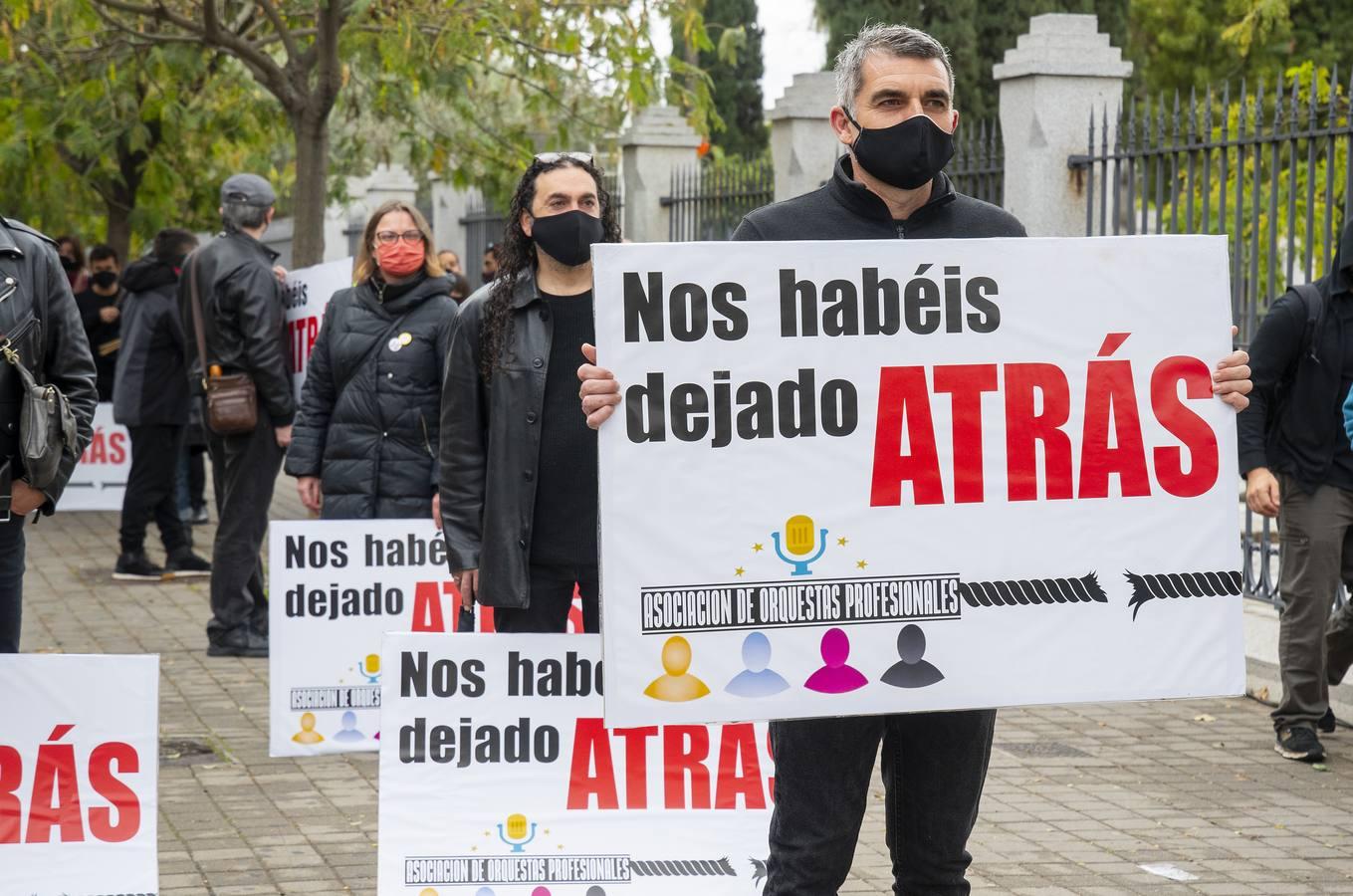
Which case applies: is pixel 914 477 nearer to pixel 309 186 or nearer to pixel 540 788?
pixel 540 788

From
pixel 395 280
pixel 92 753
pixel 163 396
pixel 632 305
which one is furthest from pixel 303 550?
pixel 163 396

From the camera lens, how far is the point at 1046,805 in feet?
21.2

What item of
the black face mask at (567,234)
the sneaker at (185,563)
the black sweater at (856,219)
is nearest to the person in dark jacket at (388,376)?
the black face mask at (567,234)

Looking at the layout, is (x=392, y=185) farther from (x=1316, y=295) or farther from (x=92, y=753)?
(x=92, y=753)

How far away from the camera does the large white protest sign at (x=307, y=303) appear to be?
27.6ft

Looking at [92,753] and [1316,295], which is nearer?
Result: [92,753]

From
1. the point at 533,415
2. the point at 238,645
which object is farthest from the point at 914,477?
the point at 238,645

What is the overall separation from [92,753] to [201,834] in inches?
55.8

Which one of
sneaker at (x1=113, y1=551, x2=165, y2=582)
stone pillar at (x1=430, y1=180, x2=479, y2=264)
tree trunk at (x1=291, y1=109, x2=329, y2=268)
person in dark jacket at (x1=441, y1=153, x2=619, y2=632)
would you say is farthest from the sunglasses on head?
stone pillar at (x1=430, y1=180, x2=479, y2=264)

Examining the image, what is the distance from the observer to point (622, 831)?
15.4 feet

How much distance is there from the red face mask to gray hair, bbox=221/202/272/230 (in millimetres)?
2023

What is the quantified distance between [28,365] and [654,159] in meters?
12.8

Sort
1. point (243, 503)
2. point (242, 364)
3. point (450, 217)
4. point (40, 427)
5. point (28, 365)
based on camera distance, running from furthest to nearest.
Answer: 1. point (450, 217)
2. point (243, 503)
3. point (242, 364)
4. point (28, 365)
5. point (40, 427)

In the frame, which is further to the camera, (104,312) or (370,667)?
(104,312)
